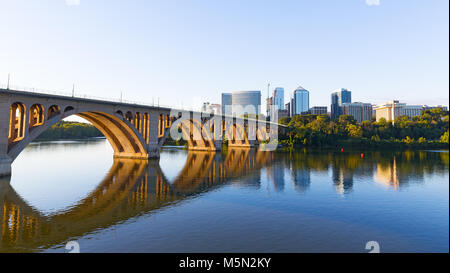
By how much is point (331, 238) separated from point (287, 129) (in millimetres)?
102955

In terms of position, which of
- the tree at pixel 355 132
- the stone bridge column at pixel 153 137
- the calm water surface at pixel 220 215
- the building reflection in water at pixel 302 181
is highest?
the tree at pixel 355 132

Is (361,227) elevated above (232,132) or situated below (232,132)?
below

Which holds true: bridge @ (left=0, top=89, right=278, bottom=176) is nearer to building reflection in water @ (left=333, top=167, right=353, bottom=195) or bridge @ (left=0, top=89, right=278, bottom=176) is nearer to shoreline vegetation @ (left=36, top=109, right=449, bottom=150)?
shoreline vegetation @ (left=36, top=109, right=449, bottom=150)

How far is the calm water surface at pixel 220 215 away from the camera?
1186 cm

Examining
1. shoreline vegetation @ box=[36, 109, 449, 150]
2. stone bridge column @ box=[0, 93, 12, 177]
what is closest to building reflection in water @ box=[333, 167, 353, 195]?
stone bridge column @ box=[0, 93, 12, 177]

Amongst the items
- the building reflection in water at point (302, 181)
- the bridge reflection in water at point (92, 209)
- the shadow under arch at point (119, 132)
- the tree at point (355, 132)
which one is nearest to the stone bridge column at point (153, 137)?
the shadow under arch at point (119, 132)

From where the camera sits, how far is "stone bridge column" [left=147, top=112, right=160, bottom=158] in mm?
47750

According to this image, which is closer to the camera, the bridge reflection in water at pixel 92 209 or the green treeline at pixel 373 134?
the bridge reflection in water at pixel 92 209

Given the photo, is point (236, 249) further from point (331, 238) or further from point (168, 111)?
point (168, 111)

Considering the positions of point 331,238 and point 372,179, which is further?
point 372,179

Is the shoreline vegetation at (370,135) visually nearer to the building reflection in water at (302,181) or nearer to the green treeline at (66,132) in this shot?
the green treeline at (66,132)

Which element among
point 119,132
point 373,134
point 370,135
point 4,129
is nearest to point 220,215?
point 4,129
